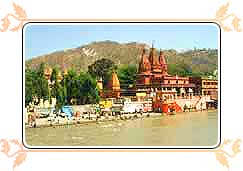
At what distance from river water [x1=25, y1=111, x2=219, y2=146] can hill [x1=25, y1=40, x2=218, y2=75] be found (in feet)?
0.58

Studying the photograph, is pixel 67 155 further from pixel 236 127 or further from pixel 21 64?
pixel 236 127

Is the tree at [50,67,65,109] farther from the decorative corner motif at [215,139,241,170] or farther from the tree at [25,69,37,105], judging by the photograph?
the decorative corner motif at [215,139,241,170]

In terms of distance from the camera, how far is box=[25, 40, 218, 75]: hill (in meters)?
1.66

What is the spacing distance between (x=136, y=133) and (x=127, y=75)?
196 mm

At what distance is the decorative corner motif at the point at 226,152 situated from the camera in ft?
5.36

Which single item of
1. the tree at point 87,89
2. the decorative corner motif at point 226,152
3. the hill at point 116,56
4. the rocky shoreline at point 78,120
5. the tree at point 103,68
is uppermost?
the hill at point 116,56

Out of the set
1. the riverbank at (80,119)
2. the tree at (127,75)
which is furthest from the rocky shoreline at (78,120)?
the tree at (127,75)

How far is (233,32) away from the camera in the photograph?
162 centimetres

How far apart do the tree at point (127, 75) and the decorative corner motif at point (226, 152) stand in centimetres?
36

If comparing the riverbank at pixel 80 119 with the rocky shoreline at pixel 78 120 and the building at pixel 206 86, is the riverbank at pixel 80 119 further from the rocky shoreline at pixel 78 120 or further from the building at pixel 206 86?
the building at pixel 206 86

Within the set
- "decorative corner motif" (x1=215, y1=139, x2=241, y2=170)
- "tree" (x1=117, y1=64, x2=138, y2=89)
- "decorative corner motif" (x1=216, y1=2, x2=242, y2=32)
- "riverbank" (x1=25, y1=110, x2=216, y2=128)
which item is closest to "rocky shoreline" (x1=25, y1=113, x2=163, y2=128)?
"riverbank" (x1=25, y1=110, x2=216, y2=128)

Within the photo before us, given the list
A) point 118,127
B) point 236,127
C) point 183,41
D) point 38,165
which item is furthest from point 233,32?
point 38,165

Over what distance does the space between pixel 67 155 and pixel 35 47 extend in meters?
0.37

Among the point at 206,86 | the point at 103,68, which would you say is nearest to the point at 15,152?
the point at 103,68
